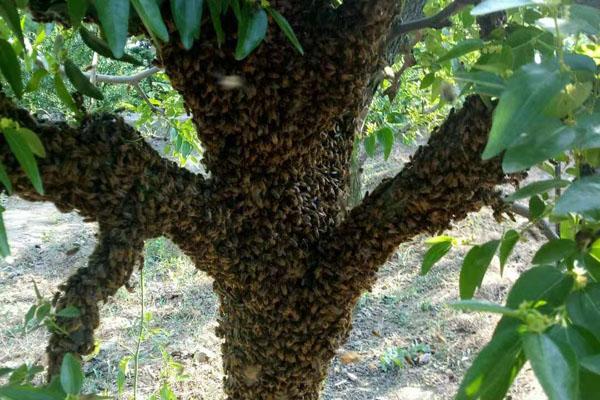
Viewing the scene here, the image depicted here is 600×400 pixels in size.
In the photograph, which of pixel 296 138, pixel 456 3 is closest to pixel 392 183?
pixel 296 138

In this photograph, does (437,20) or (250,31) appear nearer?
(250,31)

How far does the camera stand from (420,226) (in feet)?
4.29

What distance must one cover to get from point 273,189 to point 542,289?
92cm

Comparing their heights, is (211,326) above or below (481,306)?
below

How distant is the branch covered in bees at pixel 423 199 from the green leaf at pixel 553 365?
0.76 meters

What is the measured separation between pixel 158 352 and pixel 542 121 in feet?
9.96

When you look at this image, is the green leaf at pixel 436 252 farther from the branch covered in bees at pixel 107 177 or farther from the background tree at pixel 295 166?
the branch covered in bees at pixel 107 177

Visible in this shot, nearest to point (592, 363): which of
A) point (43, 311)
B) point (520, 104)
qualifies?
point (520, 104)

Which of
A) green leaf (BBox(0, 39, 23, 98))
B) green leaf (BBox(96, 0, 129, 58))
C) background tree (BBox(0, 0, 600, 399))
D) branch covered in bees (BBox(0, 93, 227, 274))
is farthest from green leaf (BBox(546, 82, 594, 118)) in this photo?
branch covered in bees (BBox(0, 93, 227, 274))

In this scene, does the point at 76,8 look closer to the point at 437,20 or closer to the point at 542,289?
the point at 542,289

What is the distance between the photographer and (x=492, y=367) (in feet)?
1.40

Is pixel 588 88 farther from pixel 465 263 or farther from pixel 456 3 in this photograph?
pixel 456 3

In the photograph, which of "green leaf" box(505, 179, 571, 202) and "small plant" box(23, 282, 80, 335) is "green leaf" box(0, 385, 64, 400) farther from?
"green leaf" box(505, 179, 571, 202)

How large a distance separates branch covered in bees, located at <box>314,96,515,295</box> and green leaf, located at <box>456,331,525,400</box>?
72 centimetres
